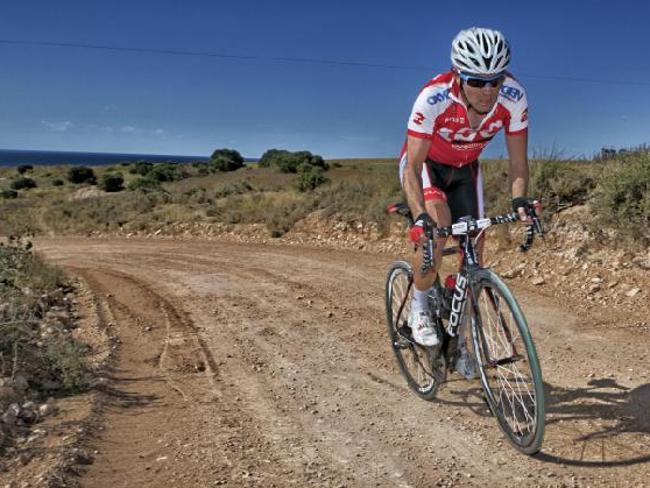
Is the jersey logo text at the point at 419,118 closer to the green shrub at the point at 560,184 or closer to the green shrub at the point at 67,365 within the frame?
the green shrub at the point at 67,365

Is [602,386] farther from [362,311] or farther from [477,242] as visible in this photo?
[362,311]

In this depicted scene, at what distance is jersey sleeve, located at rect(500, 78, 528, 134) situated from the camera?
371 cm

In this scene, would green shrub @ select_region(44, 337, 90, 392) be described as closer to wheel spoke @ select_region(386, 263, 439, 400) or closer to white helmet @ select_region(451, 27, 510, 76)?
wheel spoke @ select_region(386, 263, 439, 400)

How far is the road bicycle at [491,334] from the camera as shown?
316cm

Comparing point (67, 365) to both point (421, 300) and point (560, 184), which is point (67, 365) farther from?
point (560, 184)

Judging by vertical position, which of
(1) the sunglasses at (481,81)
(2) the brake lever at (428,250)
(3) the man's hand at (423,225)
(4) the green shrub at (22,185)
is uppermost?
(4) the green shrub at (22,185)

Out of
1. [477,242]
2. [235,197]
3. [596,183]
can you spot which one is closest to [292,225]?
[235,197]

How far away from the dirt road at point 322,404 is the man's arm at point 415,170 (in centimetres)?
153

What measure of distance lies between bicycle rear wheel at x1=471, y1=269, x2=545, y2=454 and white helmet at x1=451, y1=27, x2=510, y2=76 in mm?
1214

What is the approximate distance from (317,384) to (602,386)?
7.46 ft

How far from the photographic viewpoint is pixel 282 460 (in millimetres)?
3432

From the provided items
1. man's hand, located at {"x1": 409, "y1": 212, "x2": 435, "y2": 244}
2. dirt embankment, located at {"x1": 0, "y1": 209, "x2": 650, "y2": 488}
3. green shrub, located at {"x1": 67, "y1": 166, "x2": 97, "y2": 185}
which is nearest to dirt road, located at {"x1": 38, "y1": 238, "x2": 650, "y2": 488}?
dirt embankment, located at {"x1": 0, "y1": 209, "x2": 650, "y2": 488}

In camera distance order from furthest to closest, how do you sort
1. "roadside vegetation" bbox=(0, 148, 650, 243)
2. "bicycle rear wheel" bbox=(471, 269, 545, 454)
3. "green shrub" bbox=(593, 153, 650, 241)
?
"roadside vegetation" bbox=(0, 148, 650, 243) → "green shrub" bbox=(593, 153, 650, 241) → "bicycle rear wheel" bbox=(471, 269, 545, 454)

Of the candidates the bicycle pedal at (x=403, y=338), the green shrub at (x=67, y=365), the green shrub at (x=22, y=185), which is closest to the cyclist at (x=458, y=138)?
the bicycle pedal at (x=403, y=338)
